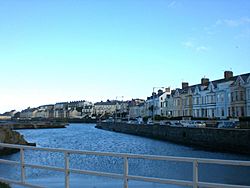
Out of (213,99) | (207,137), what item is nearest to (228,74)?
(213,99)

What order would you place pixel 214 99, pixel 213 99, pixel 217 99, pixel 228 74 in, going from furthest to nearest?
pixel 228 74
pixel 213 99
pixel 214 99
pixel 217 99

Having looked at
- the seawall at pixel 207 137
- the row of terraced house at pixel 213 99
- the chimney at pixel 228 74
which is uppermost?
→ the chimney at pixel 228 74

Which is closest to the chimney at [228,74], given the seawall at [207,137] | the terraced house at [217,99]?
the terraced house at [217,99]

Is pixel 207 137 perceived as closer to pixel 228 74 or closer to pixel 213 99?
pixel 213 99

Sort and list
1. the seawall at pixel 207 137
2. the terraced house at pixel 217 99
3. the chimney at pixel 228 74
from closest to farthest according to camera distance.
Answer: the seawall at pixel 207 137 < the terraced house at pixel 217 99 < the chimney at pixel 228 74

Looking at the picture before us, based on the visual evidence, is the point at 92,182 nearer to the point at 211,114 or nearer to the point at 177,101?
the point at 211,114

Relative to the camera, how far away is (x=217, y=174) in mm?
19391

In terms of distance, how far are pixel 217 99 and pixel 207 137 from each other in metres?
25.9

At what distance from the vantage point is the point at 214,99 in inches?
2889

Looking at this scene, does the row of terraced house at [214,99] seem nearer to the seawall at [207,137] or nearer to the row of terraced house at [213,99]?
the row of terraced house at [213,99]

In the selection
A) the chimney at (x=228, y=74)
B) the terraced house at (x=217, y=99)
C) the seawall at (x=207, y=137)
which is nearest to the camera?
the seawall at (x=207, y=137)

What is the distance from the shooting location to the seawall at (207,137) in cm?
3816

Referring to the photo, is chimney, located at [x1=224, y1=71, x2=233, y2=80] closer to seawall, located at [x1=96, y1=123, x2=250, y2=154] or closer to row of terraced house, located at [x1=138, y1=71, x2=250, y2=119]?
row of terraced house, located at [x1=138, y1=71, x2=250, y2=119]

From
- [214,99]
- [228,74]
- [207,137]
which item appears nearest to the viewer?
[207,137]
